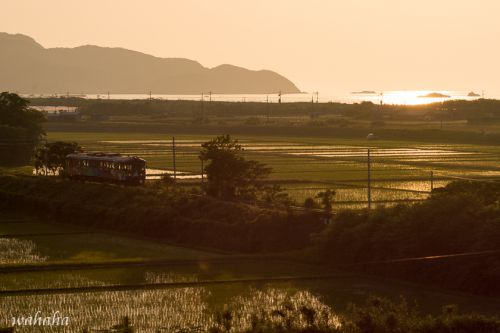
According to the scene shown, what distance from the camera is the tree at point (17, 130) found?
55.1 m

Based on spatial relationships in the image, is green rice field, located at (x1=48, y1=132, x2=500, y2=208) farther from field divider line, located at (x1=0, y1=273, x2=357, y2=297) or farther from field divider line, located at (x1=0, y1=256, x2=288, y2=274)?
field divider line, located at (x1=0, y1=273, x2=357, y2=297)

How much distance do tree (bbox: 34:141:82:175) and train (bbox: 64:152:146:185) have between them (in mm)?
3174

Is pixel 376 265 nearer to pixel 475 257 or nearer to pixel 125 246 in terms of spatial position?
pixel 475 257

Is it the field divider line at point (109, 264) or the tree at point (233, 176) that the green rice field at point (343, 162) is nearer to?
the tree at point (233, 176)

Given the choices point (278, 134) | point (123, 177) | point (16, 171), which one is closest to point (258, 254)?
point (123, 177)

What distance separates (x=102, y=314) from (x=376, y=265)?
343 inches

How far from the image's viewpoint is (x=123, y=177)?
40.1 meters

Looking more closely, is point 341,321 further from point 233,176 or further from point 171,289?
point 233,176

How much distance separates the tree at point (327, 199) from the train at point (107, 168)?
865 centimetres

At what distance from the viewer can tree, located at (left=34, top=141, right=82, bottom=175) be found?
47.0m

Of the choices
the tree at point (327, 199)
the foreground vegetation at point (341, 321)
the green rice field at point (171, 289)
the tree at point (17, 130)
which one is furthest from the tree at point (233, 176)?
the tree at point (17, 130)

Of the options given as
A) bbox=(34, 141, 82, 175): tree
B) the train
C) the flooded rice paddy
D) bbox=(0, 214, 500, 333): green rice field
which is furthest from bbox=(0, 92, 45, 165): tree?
bbox=(0, 214, 500, 333): green rice field

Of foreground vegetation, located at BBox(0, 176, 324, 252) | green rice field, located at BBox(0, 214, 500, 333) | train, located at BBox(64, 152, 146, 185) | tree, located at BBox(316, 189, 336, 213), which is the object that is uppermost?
train, located at BBox(64, 152, 146, 185)

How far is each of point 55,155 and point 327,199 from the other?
19.1m
